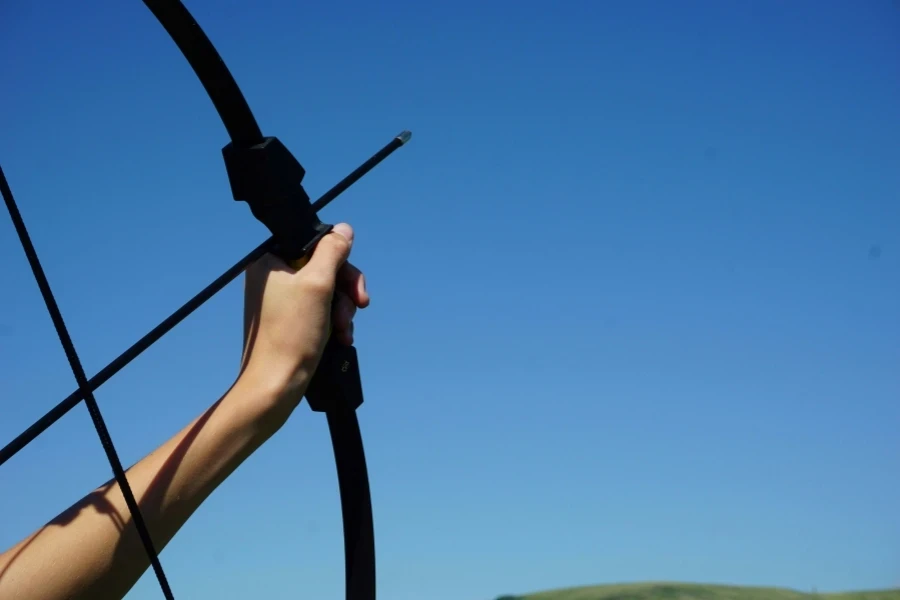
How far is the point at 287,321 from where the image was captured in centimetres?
141

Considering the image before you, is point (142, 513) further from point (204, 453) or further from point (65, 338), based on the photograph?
point (65, 338)

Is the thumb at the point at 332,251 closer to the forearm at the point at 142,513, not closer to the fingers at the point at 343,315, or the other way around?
the fingers at the point at 343,315

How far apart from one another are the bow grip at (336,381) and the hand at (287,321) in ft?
0.79

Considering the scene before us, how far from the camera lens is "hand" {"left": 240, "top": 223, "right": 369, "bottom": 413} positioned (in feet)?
4.55

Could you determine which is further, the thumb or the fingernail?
the fingernail

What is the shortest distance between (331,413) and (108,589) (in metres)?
0.77

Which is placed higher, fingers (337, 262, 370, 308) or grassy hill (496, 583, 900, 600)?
grassy hill (496, 583, 900, 600)

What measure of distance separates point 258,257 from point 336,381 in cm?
35

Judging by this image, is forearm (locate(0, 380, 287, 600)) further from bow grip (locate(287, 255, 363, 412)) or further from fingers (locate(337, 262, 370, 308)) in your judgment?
bow grip (locate(287, 255, 363, 412))

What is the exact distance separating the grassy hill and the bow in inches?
194

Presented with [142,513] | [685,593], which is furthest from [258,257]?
[685,593]

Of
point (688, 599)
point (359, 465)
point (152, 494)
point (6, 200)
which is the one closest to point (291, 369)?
point (152, 494)

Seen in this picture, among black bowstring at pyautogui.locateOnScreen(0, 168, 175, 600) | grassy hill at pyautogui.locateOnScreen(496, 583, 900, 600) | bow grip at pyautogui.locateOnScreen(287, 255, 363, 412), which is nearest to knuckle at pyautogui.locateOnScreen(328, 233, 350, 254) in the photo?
bow grip at pyautogui.locateOnScreen(287, 255, 363, 412)

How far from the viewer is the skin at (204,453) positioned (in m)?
1.16
